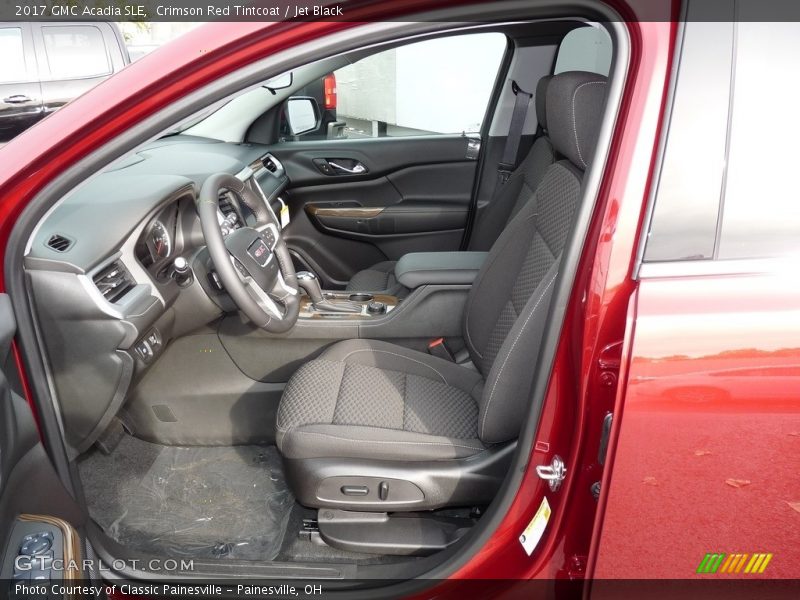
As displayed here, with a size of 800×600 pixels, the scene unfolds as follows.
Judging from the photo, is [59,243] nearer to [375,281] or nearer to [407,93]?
[375,281]

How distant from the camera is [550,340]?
1.24m

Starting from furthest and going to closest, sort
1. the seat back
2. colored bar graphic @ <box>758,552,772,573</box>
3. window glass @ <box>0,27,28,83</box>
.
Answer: window glass @ <box>0,27,28,83</box>
the seat back
colored bar graphic @ <box>758,552,772,573</box>

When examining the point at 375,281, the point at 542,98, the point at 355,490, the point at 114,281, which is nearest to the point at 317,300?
the point at 375,281

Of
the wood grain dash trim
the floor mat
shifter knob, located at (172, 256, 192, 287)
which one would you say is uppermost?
shifter knob, located at (172, 256, 192, 287)

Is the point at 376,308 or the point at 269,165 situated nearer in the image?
the point at 376,308

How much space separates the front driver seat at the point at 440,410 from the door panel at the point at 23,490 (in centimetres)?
55

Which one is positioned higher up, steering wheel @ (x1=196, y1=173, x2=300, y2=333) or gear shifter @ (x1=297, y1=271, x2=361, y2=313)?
steering wheel @ (x1=196, y1=173, x2=300, y2=333)

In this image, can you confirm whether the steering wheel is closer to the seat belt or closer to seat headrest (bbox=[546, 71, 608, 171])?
seat headrest (bbox=[546, 71, 608, 171])

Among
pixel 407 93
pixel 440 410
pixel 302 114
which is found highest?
pixel 407 93

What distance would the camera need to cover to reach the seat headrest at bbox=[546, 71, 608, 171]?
154cm

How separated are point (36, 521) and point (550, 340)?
3.08 ft

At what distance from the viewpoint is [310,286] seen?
2.33 meters

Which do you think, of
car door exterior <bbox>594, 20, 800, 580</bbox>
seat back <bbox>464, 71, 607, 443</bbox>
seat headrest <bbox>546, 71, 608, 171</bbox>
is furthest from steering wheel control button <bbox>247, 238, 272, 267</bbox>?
car door exterior <bbox>594, 20, 800, 580</bbox>

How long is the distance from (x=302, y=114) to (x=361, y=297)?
1434 mm
